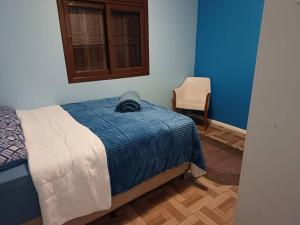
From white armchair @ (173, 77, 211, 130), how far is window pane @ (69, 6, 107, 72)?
4.51 feet

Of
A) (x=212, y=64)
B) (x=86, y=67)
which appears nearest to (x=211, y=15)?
(x=212, y=64)

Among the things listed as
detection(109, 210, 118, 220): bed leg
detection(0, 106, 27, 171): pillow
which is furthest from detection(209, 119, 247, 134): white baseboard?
detection(0, 106, 27, 171): pillow

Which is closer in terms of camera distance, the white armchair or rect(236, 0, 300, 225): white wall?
rect(236, 0, 300, 225): white wall

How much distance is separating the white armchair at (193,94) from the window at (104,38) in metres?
0.77

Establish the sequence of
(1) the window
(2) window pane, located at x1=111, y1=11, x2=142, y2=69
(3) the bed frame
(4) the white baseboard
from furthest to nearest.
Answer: (4) the white baseboard < (2) window pane, located at x1=111, y1=11, x2=142, y2=69 < (1) the window < (3) the bed frame

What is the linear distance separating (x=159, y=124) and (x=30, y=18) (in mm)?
1811

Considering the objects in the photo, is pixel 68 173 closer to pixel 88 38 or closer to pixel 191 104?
pixel 88 38

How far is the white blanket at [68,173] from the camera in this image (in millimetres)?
1214

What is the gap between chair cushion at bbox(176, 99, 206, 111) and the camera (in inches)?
128

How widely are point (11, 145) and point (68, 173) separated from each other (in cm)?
43

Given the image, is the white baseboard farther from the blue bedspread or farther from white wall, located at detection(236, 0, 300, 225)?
white wall, located at detection(236, 0, 300, 225)

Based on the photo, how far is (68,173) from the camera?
1.27 metres

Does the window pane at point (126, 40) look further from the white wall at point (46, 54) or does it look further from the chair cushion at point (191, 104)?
the chair cushion at point (191, 104)

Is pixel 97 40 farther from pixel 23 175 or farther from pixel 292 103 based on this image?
pixel 292 103
